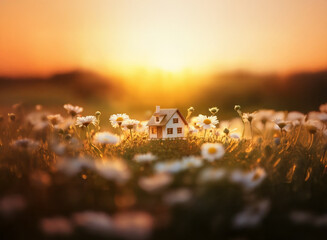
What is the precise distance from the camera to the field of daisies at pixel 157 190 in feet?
5.23

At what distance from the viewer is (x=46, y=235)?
1.57m

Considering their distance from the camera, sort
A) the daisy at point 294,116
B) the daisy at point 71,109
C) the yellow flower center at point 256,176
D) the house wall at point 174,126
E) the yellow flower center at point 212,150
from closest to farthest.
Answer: the yellow flower center at point 256,176
the yellow flower center at point 212,150
the daisy at point 71,109
the house wall at point 174,126
the daisy at point 294,116

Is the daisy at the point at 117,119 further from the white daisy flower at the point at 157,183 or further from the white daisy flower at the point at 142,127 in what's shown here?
the white daisy flower at the point at 157,183

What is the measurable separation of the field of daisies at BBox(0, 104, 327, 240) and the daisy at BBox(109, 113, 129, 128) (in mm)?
246

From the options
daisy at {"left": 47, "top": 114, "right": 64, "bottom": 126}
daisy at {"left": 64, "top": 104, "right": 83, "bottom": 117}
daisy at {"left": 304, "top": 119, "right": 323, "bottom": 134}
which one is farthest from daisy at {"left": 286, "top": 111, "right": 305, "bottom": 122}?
daisy at {"left": 47, "top": 114, "right": 64, "bottom": 126}

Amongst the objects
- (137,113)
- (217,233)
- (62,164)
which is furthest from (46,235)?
(137,113)

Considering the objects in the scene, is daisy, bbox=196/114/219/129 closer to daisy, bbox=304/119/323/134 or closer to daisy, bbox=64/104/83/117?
daisy, bbox=304/119/323/134

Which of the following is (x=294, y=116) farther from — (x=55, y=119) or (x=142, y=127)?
(x=55, y=119)

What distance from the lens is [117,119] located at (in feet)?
9.66

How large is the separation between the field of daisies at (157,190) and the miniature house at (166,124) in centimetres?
11

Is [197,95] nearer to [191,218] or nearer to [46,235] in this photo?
[191,218]

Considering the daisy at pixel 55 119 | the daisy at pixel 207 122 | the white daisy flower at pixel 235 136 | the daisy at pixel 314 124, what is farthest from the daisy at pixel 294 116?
the daisy at pixel 55 119

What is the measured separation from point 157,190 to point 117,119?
1.42 meters

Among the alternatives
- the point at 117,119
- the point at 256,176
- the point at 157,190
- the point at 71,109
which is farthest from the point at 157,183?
the point at 117,119
